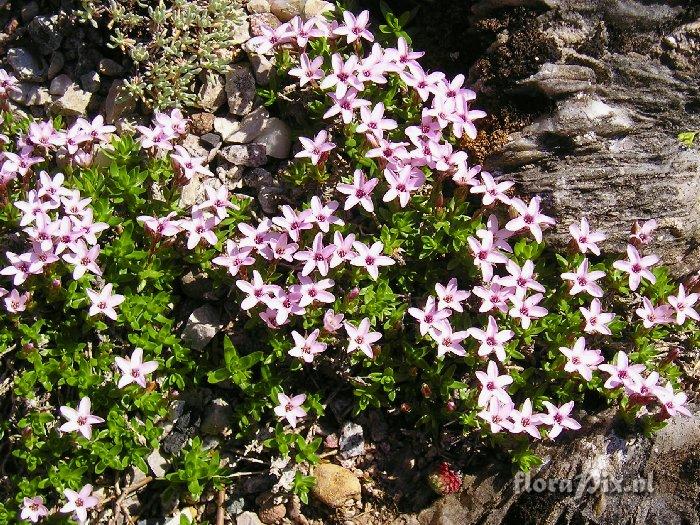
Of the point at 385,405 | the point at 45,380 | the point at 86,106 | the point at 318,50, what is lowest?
the point at 385,405

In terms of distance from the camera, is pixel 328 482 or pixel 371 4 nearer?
pixel 328 482

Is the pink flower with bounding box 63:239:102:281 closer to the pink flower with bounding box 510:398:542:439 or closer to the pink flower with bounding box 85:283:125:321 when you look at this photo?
the pink flower with bounding box 85:283:125:321

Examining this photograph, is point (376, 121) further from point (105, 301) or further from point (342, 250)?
point (105, 301)

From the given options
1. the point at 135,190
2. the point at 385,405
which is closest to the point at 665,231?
the point at 385,405

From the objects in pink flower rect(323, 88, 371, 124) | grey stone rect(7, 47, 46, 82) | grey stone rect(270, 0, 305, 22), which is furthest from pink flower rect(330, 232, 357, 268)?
grey stone rect(7, 47, 46, 82)

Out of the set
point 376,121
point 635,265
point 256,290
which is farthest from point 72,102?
point 635,265

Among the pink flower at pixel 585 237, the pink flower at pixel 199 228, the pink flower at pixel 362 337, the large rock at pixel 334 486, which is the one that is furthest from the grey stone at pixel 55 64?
the pink flower at pixel 585 237

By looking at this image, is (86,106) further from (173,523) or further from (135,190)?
(173,523)

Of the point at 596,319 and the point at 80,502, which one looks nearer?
the point at 80,502
